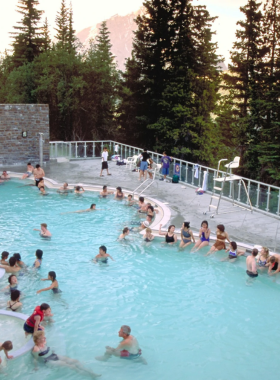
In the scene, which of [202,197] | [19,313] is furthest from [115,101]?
[19,313]

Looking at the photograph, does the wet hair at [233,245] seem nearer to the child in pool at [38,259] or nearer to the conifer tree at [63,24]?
the child in pool at [38,259]

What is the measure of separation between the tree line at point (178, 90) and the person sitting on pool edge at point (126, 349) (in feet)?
78.6

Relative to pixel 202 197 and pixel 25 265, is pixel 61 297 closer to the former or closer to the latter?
pixel 25 265

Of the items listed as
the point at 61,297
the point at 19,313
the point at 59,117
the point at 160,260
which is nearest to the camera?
the point at 19,313

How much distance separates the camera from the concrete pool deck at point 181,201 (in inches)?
538

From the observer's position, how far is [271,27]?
36.3m

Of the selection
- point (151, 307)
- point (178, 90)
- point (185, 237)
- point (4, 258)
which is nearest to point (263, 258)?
point (185, 237)

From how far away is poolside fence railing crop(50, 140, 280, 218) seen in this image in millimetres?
15305

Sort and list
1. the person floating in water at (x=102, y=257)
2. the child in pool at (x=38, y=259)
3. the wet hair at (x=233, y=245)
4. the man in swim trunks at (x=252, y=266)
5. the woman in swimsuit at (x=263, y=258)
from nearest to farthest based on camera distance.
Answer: the man in swim trunks at (x=252, y=266)
the woman in swimsuit at (x=263, y=258)
the child in pool at (x=38, y=259)
the wet hair at (x=233, y=245)
the person floating in water at (x=102, y=257)

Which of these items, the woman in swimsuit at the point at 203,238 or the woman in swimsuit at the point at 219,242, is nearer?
the woman in swimsuit at the point at 219,242

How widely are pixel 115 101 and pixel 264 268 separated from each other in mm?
33452

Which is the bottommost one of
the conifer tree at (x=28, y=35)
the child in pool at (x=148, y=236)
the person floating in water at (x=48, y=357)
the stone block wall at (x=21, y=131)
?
the person floating in water at (x=48, y=357)

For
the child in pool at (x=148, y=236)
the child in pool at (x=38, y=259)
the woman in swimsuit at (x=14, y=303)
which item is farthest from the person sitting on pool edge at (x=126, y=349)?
the child in pool at (x=148, y=236)

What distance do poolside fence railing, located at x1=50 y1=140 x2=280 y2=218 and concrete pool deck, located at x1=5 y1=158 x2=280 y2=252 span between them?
1.12 ft
